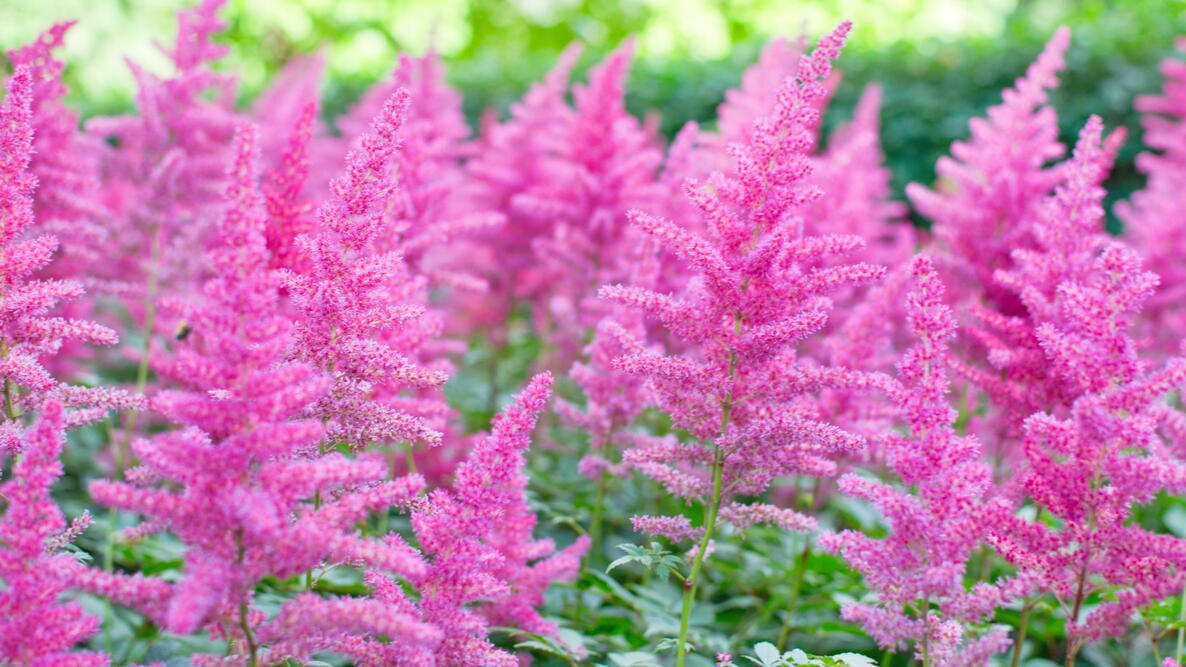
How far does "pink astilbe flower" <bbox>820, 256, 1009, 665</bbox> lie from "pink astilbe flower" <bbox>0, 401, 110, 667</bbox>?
1.70m

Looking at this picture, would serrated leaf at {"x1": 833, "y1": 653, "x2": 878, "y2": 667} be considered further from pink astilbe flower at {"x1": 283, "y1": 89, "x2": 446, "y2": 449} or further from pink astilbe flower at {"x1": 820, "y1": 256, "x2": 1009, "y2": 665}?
pink astilbe flower at {"x1": 283, "y1": 89, "x2": 446, "y2": 449}

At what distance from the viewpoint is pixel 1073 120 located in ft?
35.3

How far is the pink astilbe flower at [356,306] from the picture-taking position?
2346 millimetres

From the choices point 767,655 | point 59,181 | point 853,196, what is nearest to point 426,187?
point 59,181

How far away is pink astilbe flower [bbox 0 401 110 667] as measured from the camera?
2.05 m

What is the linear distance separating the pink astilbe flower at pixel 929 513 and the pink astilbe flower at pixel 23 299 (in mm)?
1854

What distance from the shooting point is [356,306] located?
2.40 m

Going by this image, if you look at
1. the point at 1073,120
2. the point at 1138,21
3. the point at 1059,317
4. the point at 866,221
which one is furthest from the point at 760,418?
the point at 1138,21

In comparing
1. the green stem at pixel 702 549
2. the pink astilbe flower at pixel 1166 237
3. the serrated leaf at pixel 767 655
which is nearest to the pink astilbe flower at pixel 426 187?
the green stem at pixel 702 549

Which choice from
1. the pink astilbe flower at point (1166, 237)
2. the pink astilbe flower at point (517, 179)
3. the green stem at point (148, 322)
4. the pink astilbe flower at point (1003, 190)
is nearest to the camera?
the pink astilbe flower at point (1003, 190)

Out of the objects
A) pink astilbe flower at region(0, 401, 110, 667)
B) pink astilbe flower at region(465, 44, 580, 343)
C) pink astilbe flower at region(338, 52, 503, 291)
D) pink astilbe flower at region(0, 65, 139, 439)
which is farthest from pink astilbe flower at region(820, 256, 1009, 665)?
pink astilbe flower at region(465, 44, 580, 343)

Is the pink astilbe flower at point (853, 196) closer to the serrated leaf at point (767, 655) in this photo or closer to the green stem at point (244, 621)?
the serrated leaf at point (767, 655)

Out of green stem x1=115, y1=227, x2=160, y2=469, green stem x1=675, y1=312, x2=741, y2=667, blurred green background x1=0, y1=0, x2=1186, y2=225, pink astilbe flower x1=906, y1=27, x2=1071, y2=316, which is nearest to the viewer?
green stem x1=675, y1=312, x2=741, y2=667

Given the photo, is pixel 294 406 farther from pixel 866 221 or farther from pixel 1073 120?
pixel 1073 120
